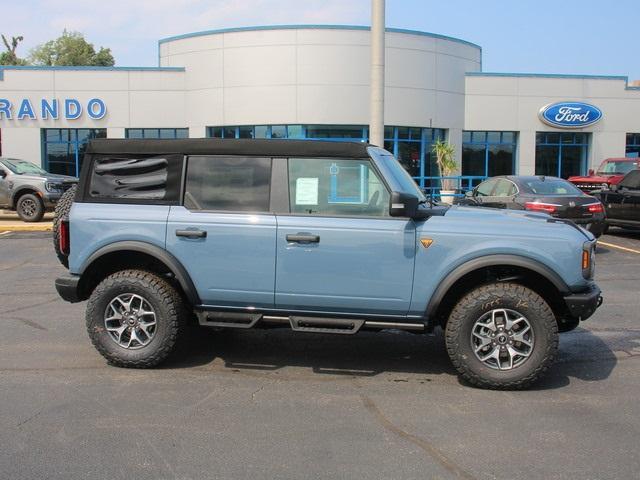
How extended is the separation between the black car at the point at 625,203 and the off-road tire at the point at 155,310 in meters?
11.9

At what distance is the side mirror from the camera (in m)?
4.60

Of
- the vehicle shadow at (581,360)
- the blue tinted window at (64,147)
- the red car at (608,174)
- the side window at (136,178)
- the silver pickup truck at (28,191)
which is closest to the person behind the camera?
the vehicle shadow at (581,360)

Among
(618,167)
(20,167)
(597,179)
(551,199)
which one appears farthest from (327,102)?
(551,199)

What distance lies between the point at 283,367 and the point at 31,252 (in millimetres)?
8908

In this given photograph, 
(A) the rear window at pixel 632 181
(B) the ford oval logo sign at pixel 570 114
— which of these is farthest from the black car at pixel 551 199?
(B) the ford oval logo sign at pixel 570 114

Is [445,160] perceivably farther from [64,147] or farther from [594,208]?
[64,147]

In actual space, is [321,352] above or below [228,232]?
below

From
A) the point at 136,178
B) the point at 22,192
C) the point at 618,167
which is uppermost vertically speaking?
the point at 618,167

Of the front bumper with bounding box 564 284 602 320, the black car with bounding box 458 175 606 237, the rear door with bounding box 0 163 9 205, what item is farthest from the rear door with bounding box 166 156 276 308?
the rear door with bounding box 0 163 9 205

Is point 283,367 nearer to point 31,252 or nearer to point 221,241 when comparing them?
point 221,241

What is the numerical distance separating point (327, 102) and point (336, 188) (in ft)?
62.0

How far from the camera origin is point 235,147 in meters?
5.10

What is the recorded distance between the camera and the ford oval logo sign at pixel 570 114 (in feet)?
85.2

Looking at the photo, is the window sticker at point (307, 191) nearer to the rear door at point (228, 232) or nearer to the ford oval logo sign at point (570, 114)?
the rear door at point (228, 232)
